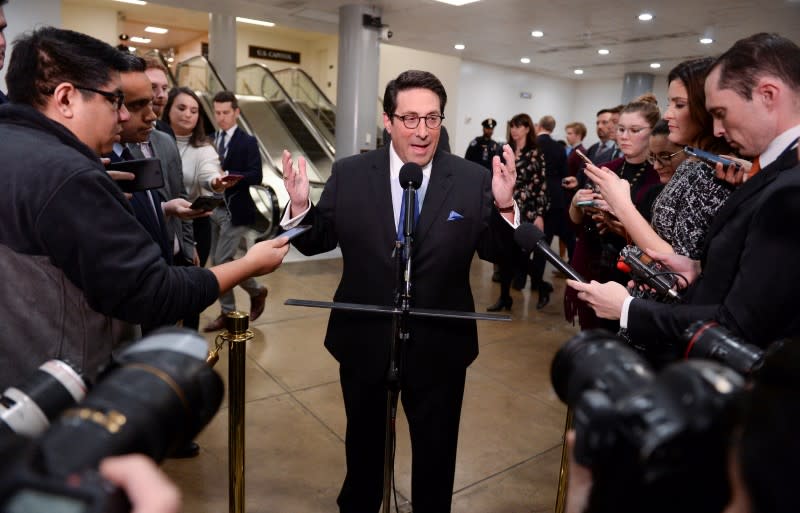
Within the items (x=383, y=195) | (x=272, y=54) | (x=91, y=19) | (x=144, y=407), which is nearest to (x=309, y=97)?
(x=272, y=54)

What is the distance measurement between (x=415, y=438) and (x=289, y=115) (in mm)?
11408

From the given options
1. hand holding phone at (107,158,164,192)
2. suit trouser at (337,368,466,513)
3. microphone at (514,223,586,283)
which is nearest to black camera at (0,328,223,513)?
microphone at (514,223,586,283)

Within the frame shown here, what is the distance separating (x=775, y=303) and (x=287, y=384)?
3.00m

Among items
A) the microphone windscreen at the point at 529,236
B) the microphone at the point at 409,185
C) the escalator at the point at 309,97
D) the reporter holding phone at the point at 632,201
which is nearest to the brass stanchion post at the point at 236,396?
the microphone at the point at 409,185

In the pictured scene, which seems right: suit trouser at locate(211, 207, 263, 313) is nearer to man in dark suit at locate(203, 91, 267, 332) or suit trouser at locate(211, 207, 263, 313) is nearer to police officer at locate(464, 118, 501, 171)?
man in dark suit at locate(203, 91, 267, 332)

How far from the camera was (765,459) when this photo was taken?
55cm

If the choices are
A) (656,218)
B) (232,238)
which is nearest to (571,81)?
(232,238)

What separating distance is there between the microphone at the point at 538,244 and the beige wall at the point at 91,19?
17462 mm

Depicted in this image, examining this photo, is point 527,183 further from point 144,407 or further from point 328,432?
point 144,407

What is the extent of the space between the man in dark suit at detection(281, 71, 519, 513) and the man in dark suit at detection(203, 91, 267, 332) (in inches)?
102

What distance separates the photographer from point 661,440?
55cm

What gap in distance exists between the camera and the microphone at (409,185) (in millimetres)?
1652

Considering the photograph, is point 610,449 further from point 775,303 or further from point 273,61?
point 273,61

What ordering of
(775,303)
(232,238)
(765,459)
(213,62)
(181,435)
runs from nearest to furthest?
(765,459) → (181,435) → (775,303) → (232,238) → (213,62)
